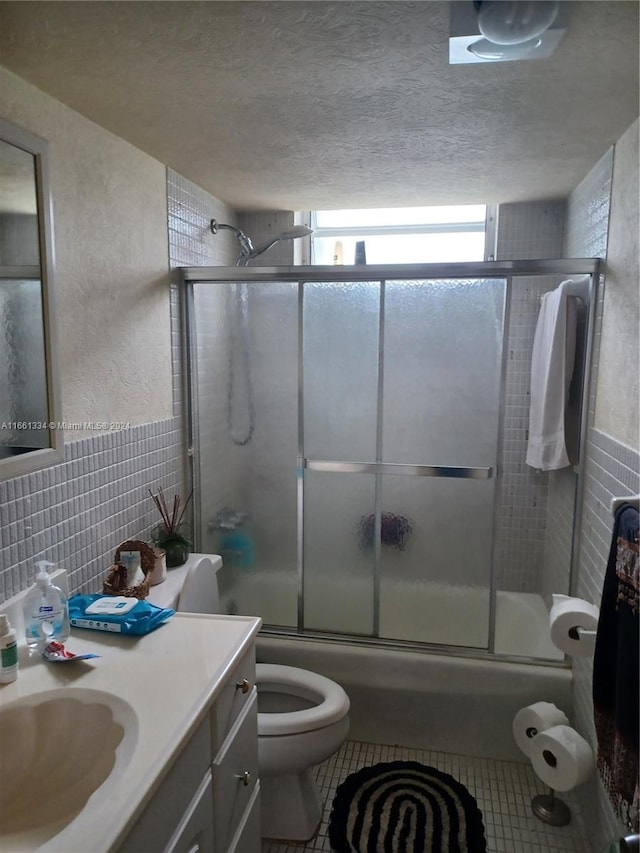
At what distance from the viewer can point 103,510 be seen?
177 cm

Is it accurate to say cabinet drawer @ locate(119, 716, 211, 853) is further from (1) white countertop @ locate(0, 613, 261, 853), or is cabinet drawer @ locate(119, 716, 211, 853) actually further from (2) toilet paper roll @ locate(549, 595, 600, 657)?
(2) toilet paper roll @ locate(549, 595, 600, 657)

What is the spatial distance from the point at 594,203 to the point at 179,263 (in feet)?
5.45

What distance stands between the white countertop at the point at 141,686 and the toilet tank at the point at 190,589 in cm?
26

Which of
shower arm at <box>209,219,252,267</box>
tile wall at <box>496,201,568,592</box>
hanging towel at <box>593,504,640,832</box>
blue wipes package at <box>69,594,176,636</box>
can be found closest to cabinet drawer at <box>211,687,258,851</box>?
blue wipes package at <box>69,594,176,636</box>

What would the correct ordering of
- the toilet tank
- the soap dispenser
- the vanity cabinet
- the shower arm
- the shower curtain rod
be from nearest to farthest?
the vanity cabinet < the soap dispenser < the toilet tank < the shower curtain rod < the shower arm

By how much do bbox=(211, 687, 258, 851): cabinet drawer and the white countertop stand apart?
0.64ft

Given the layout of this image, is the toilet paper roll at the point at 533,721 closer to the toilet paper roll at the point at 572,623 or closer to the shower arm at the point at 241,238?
the toilet paper roll at the point at 572,623

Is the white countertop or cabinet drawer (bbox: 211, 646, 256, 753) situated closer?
the white countertop

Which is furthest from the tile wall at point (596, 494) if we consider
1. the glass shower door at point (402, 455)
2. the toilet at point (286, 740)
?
the toilet at point (286, 740)

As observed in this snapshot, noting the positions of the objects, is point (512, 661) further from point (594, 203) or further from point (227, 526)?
point (594, 203)

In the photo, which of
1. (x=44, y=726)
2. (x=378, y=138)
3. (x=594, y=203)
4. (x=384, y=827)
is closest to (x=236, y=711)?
(x=44, y=726)

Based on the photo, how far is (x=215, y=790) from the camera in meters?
1.20

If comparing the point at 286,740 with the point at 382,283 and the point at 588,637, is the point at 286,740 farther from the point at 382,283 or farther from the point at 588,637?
the point at 382,283

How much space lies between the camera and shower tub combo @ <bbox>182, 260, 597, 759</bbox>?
218 cm
